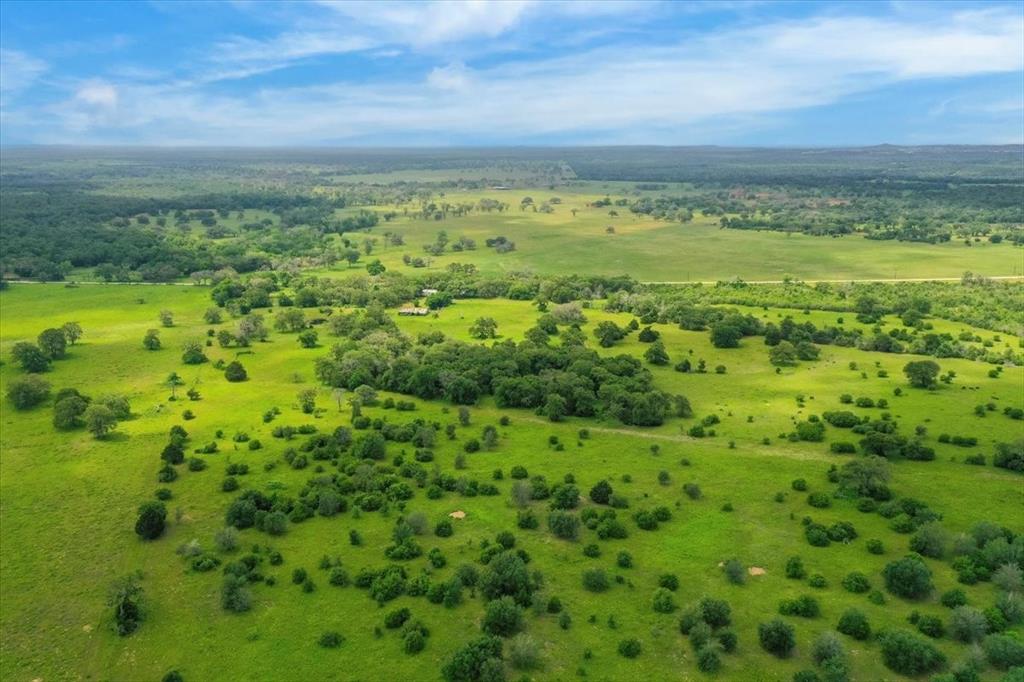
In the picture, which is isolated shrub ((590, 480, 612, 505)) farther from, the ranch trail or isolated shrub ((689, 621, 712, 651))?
isolated shrub ((689, 621, 712, 651))

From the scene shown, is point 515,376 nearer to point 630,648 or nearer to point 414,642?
point 414,642

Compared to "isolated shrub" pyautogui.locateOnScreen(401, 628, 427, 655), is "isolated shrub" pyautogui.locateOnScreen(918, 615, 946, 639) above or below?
above

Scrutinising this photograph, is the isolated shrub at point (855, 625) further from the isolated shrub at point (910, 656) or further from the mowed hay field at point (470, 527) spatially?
the isolated shrub at point (910, 656)

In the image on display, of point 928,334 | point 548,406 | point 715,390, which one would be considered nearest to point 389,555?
point 548,406

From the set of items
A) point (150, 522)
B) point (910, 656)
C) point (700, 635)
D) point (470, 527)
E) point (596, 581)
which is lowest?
point (470, 527)

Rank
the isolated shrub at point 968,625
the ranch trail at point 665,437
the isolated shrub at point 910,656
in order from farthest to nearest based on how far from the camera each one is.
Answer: the ranch trail at point 665,437, the isolated shrub at point 968,625, the isolated shrub at point 910,656


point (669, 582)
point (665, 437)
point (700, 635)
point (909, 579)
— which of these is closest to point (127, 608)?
point (669, 582)

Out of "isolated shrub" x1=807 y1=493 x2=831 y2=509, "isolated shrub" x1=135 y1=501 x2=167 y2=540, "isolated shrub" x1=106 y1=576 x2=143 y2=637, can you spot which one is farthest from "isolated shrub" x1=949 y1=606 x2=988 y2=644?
"isolated shrub" x1=135 y1=501 x2=167 y2=540

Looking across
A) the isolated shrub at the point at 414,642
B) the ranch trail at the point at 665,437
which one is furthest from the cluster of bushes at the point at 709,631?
the ranch trail at the point at 665,437
